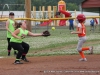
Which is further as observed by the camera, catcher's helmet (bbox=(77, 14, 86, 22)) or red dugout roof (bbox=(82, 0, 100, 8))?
red dugout roof (bbox=(82, 0, 100, 8))

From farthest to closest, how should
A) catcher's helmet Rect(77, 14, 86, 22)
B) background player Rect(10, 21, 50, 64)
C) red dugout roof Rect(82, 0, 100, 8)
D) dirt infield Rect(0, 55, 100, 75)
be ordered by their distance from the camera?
red dugout roof Rect(82, 0, 100, 8)
catcher's helmet Rect(77, 14, 86, 22)
background player Rect(10, 21, 50, 64)
dirt infield Rect(0, 55, 100, 75)

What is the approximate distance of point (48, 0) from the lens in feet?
306

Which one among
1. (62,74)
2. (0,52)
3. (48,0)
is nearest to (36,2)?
(48,0)

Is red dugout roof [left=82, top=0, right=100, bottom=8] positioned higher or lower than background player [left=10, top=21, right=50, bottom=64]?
higher

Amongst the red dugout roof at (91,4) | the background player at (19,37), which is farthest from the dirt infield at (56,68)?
the red dugout roof at (91,4)

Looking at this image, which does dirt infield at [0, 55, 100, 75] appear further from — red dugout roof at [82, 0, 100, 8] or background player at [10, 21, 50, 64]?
red dugout roof at [82, 0, 100, 8]

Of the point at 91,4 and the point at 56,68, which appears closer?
the point at 56,68

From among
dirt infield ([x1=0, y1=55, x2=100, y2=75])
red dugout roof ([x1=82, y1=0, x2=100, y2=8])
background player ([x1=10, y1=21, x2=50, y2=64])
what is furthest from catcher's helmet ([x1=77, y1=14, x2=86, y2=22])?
red dugout roof ([x1=82, y1=0, x2=100, y2=8])

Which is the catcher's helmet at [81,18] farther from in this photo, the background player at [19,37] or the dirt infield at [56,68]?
the dirt infield at [56,68]

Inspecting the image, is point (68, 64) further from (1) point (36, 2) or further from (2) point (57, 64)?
(1) point (36, 2)

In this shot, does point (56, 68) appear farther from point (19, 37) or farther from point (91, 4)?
point (91, 4)

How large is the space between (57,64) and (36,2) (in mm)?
76561

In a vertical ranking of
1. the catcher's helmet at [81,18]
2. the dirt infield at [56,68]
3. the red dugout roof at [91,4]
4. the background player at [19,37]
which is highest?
the red dugout roof at [91,4]

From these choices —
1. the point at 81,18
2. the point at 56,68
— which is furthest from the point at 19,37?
the point at 81,18
